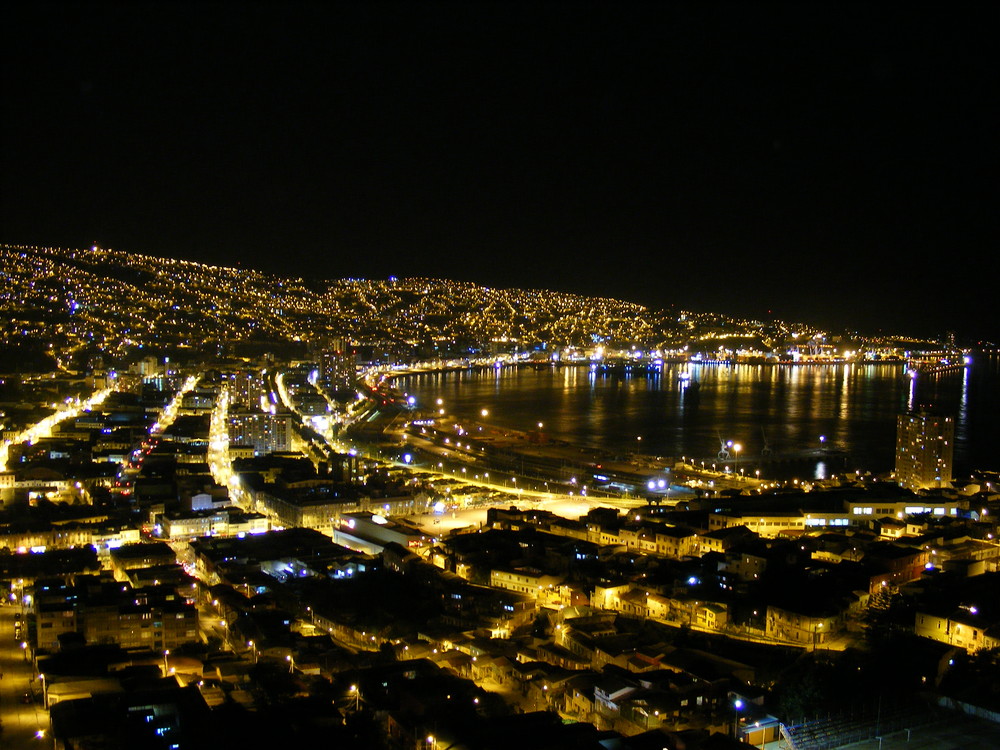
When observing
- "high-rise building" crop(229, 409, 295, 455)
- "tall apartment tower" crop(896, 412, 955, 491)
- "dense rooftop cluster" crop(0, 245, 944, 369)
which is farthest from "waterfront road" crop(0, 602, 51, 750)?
"dense rooftop cluster" crop(0, 245, 944, 369)

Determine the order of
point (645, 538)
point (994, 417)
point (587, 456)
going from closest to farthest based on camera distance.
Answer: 1. point (645, 538)
2. point (587, 456)
3. point (994, 417)

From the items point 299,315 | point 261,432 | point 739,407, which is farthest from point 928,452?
point 299,315

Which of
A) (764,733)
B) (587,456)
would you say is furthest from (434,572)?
(587,456)

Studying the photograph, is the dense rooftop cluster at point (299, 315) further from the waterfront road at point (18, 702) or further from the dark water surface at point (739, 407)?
the waterfront road at point (18, 702)

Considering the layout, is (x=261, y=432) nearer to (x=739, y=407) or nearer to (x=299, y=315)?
(x=739, y=407)

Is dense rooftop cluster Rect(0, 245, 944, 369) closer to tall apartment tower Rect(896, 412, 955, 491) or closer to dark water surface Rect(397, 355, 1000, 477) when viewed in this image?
dark water surface Rect(397, 355, 1000, 477)

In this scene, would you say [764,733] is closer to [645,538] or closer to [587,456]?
[645,538]
